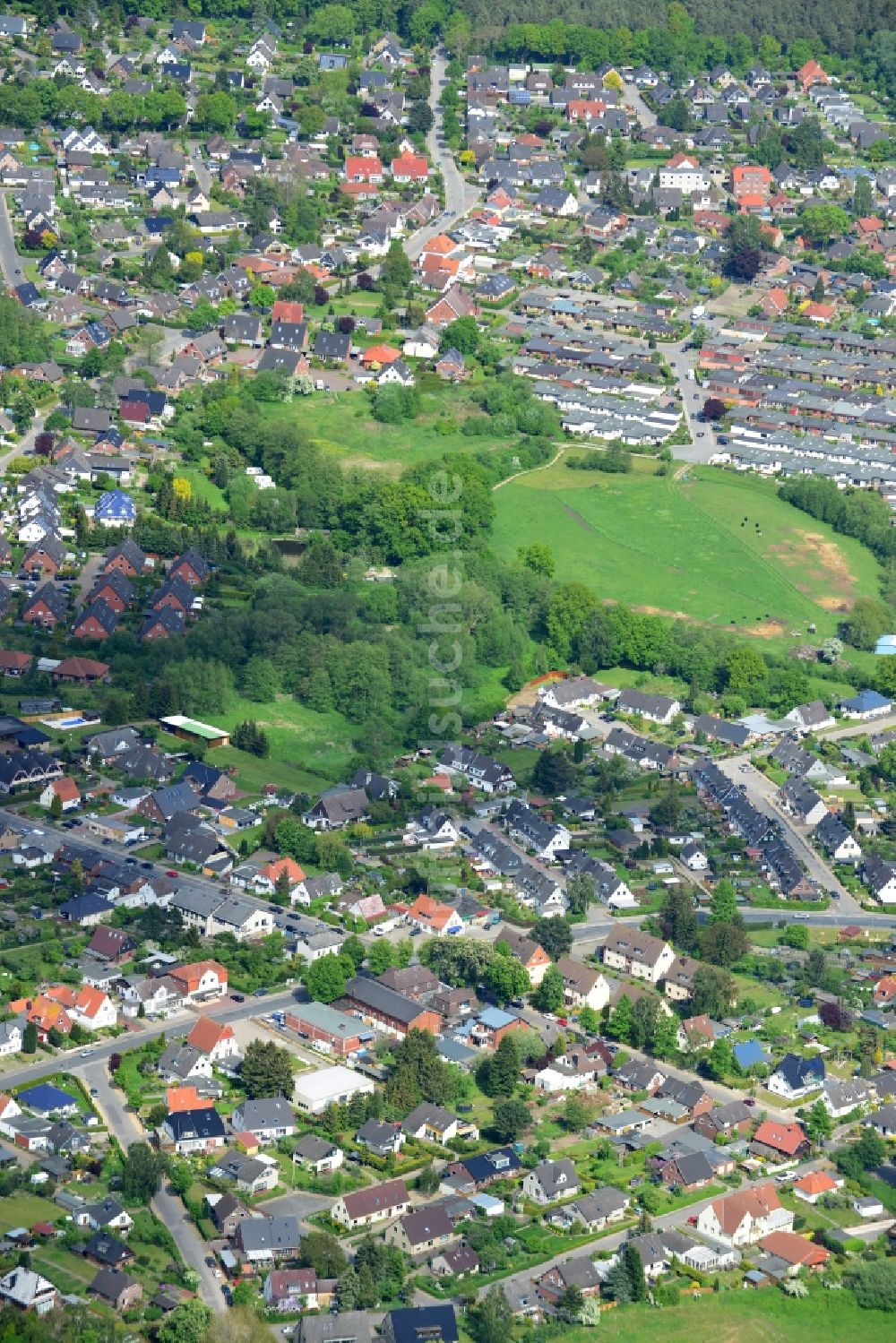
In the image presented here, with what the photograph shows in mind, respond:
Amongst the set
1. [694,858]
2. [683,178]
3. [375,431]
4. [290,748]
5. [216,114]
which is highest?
[216,114]

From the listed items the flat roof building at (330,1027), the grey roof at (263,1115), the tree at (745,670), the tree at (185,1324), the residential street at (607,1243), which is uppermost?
the tree at (185,1324)

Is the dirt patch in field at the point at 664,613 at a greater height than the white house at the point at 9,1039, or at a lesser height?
lesser

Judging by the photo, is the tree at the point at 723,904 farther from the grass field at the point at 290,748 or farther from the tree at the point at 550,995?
the grass field at the point at 290,748

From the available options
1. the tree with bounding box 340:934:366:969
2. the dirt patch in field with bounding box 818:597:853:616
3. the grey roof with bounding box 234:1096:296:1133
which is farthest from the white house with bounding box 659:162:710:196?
the grey roof with bounding box 234:1096:296:1133

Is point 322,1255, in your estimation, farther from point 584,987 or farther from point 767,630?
point 767,630

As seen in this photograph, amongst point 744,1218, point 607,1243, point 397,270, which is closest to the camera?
point 607,1243

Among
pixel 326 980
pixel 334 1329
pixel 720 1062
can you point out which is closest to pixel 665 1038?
pixel 720 1062

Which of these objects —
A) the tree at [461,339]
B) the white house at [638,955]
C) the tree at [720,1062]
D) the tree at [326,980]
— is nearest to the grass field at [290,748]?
the white house at [638,955]
